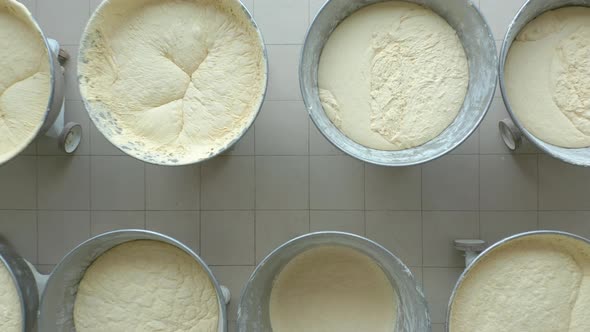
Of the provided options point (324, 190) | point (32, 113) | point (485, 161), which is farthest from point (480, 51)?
point (32, 113)

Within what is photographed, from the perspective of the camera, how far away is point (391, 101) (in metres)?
1.74

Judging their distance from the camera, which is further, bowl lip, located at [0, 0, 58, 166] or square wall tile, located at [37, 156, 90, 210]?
square wall tile, located at [37, 156, 90, 210]

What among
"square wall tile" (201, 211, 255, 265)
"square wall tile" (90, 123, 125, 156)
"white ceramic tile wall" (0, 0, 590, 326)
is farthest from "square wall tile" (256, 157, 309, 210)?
"square wall tile" (90, 123, 125, 156)

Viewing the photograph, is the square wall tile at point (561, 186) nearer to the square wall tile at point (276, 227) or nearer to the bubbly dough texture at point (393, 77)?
the bubbly dough texture at point (393, 77)

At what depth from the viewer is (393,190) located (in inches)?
79.5

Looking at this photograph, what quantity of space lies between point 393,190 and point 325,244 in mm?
451

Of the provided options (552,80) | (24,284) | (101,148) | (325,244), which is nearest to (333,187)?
(325,244)

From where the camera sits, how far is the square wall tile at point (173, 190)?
6.70ft

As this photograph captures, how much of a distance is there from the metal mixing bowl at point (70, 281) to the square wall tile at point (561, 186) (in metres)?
1.54

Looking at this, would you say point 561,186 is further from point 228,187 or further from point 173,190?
point 173,190

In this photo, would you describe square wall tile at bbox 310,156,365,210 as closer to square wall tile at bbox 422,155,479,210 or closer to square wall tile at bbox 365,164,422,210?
square wall tile at bbox 365,164,422,210

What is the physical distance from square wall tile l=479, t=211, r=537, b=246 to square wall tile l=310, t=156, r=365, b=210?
571mm

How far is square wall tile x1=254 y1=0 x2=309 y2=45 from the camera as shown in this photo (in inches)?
79.7

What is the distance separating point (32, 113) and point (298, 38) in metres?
1.19
